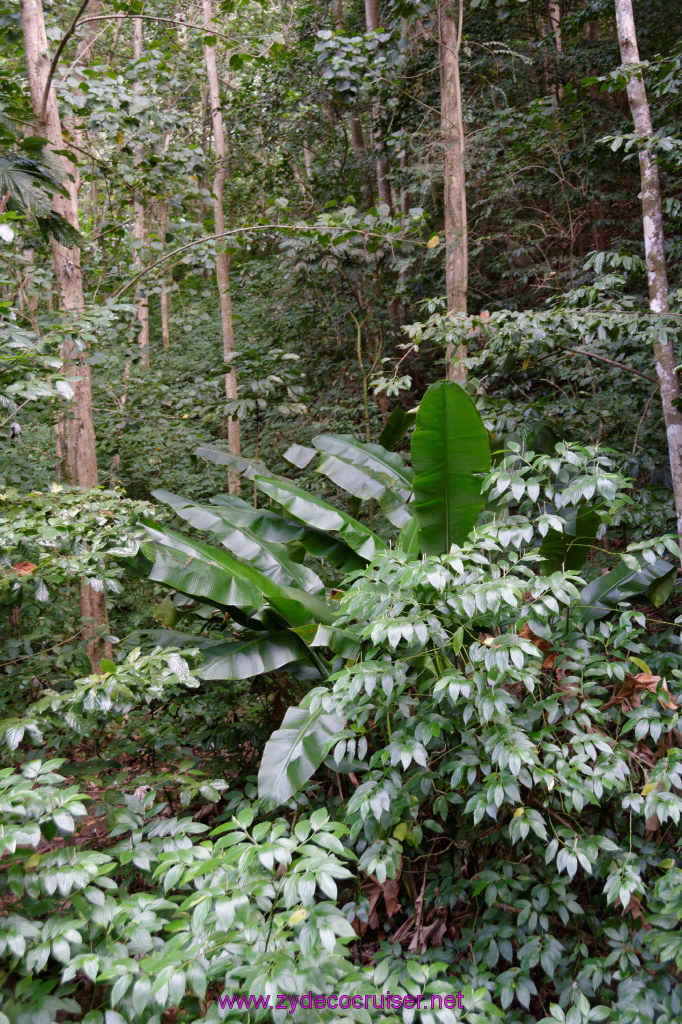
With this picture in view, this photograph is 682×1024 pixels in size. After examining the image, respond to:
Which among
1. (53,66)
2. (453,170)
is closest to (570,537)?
(453,170)

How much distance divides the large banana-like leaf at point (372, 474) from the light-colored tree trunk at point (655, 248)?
1674 millimetres

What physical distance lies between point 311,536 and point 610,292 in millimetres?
2725

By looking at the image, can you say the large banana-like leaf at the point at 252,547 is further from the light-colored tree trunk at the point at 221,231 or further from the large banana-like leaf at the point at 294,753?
the light-colored tree trunk at the point at 221,231

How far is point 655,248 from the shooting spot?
4336 millimetres

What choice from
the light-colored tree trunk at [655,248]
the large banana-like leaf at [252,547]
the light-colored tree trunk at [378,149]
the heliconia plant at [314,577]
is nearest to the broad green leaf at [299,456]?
the heliconia plant at [314,577]

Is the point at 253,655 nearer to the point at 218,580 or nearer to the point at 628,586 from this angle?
the point at 218,580

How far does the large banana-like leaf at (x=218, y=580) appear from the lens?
331 cm

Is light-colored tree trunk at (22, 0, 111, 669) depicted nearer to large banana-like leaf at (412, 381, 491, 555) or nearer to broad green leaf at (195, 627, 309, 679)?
broad green leaf at (195, 627, 309, 679)

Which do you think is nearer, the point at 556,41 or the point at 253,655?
the point at 253,655

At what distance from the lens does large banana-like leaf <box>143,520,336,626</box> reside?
130 inches

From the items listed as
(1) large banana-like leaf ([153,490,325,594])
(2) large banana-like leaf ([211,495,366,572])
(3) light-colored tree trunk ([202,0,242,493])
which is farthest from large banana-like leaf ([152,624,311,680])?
(3) light-colored tree trunk ([202,0,242,493])

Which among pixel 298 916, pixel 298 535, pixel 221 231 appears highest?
pixel 221 231

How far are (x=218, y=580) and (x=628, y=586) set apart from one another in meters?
2.10

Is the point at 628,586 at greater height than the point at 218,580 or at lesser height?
lesser
